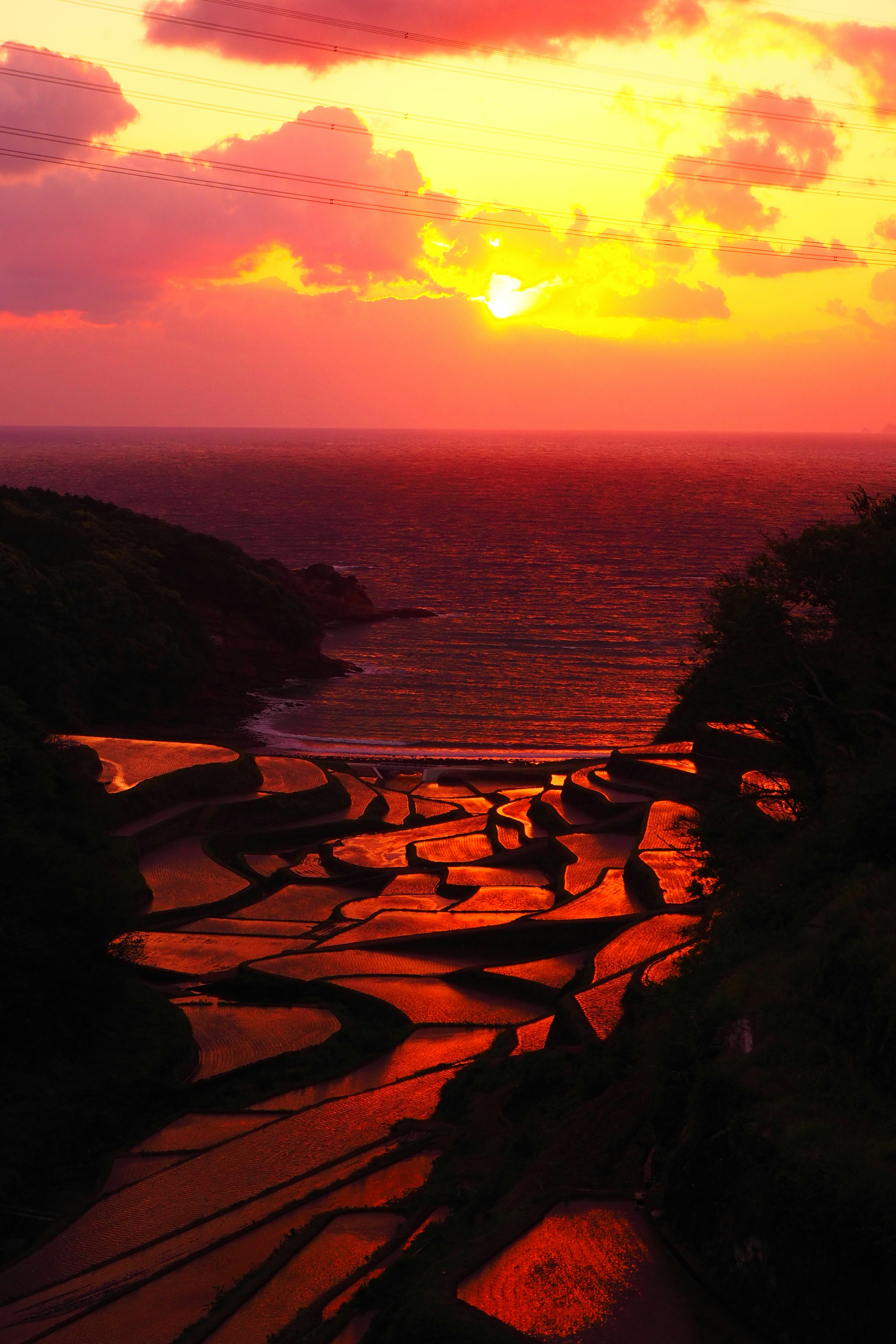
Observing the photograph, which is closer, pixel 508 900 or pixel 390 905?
pixel 390 905

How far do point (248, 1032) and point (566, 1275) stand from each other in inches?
524

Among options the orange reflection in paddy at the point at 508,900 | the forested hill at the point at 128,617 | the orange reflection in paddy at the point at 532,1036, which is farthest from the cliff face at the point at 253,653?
the orange reflection in paddy at the point at 532,1036

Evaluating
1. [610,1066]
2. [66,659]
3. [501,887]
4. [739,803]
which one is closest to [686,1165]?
[610,1066]

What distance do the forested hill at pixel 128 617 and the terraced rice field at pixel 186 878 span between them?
18904 millimetres

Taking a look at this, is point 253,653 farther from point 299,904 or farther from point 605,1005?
point 605,1005

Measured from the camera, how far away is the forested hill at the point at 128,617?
5306cm

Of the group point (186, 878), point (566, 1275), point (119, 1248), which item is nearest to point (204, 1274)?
point (119, 1248)

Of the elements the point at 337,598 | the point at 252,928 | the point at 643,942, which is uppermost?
the point at 337,598

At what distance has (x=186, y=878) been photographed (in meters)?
32.3

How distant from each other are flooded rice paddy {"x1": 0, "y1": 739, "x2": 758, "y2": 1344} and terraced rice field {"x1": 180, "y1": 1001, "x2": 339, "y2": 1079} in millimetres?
65

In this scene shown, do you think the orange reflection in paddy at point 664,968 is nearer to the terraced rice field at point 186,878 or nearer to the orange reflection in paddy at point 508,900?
the orange reflection in paddy at point 508,900

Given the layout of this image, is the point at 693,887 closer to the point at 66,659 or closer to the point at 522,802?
the point at 522,802

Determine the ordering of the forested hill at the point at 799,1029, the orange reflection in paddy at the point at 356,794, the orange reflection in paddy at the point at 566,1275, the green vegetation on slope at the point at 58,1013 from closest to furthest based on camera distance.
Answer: the forested hill at the point at 799,1029 < the orange reflection in paddy at the point at 566,1275 < the green vegetation on slope at the point at 58,1013 < the orange reflection in paddy at the point at 356,794

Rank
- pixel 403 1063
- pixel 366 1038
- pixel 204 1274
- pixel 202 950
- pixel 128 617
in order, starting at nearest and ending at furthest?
1. pixel 204 1274
2. pixel 403 1063
3. pixel 366 1038
4. pixel 202 950
5. pixel 128 617
